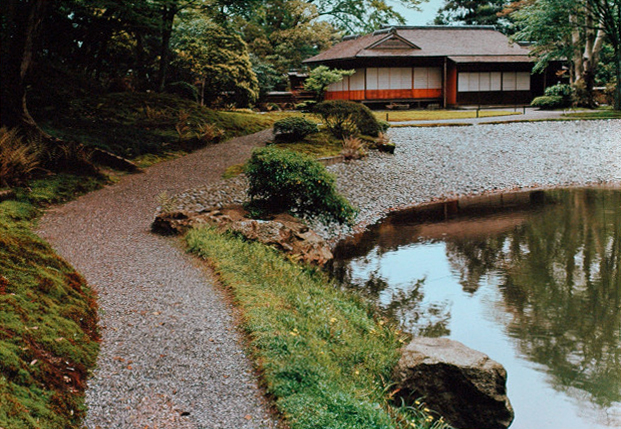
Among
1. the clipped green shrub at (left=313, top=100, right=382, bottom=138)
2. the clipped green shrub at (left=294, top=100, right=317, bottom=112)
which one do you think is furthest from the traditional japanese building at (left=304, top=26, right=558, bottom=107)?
the clipped green shrub at (left=313, top=100, right=382, bottom=138)

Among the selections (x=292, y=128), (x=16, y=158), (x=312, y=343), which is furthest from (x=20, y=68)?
(x=312, y=343)

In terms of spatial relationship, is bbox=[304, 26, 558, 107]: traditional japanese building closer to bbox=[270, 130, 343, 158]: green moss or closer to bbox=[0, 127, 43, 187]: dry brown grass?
bbox=[270, 130, 343, 158]: green moss

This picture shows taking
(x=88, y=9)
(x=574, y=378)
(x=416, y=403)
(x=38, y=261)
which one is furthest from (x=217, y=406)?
(x=88, y=9)

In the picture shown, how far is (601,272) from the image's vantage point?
30.0 feet

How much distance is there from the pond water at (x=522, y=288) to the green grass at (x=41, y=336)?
3515 mm

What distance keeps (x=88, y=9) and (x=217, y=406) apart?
16671mm

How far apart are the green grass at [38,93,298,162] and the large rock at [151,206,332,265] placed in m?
4.94

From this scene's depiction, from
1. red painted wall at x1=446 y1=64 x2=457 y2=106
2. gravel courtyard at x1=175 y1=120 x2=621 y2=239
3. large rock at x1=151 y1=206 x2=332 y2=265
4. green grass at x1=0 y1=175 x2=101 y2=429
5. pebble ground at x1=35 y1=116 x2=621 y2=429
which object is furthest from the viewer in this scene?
red painted wall at x1=446 y1=64 x2=457 y2=106

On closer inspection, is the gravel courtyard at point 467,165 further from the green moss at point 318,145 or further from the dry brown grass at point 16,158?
the dry brown grass at point 16,158

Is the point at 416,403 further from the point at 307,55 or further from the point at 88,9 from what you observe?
the point at 307,55

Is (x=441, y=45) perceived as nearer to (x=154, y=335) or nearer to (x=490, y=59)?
(x=490, y=59)

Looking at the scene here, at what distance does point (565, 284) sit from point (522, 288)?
2.19 feet

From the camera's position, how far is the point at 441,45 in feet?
112

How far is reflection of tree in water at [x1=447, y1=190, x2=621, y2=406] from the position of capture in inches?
238
